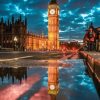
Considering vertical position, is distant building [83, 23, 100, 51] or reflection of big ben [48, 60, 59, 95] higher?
distant building [83, 23, 100, 51]

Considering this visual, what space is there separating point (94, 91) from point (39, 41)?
6461 inches

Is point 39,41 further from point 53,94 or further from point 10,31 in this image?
point 53,94

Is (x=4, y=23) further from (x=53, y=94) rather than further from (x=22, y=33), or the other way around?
(x=53, y=94)

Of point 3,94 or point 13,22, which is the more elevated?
point 13,22

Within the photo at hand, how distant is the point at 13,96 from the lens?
1149cm

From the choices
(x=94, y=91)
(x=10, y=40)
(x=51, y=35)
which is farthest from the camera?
(x=51, y=35)

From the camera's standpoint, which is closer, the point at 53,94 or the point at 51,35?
the point at 53,94

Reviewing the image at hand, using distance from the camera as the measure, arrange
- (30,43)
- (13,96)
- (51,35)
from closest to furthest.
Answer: (13,96) < (30,43) < (51,35)

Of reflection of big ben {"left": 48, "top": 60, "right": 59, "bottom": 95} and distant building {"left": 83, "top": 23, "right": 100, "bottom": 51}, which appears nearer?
reflection of big ben {"left": 48, "top": 60, "right": 59, "bottom": 95}

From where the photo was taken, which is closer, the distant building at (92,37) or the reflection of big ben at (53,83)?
the reflection of big ben at (53,83)

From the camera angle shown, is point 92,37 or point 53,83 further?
point 92,37

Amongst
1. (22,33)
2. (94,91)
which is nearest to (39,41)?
(22,33)

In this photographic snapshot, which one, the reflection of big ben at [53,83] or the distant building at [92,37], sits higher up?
the distant building at [92,37]

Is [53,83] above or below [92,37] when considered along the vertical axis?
below
